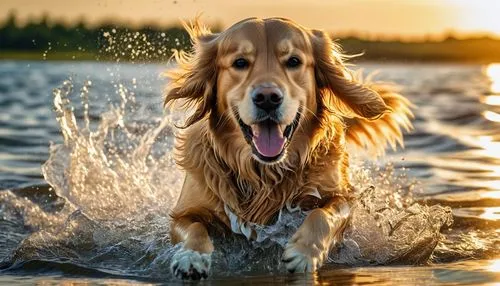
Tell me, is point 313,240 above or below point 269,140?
below

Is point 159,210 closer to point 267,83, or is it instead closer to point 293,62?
point 293,62

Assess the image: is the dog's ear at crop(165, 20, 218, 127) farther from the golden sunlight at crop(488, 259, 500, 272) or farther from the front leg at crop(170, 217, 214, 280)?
the golden sunlight at crop(488, 259, 500, 272)

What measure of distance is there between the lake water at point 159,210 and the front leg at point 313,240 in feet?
0.30

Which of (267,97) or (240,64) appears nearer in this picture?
(267,97)

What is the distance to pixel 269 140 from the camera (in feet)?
21.5

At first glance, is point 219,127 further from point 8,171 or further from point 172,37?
point 172,37

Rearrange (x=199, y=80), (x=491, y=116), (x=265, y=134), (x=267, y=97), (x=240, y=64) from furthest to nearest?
(x=491, y=116), (x=199, y=80), (x=240, y=64), (x=265, y=134), (x=267, y=97)

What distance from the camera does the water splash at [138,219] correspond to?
6.83m

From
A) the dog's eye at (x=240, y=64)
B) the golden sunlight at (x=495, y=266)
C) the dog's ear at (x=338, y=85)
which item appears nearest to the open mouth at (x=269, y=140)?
the dog's eye at (x=240, y=64)

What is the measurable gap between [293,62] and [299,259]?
124 cm

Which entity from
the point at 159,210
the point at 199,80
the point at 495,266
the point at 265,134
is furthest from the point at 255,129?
the point at 159,210

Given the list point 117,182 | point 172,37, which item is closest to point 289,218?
point 117,182

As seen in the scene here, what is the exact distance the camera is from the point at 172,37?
12.0 meters

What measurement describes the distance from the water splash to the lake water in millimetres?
12
